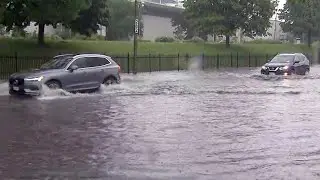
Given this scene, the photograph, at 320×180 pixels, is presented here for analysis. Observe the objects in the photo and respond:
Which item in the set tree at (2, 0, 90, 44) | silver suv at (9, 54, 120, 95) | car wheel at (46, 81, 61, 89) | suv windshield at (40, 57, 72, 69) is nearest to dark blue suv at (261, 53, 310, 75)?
tree at (2, 0, 90, 44)

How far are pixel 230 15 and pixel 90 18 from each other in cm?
2303

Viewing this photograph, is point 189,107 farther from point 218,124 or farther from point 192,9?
point 192,9

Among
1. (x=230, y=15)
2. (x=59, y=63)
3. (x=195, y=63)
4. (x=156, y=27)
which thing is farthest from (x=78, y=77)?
(x=156, y=27)

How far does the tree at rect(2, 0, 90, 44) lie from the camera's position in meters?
29.0

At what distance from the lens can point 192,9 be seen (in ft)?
188

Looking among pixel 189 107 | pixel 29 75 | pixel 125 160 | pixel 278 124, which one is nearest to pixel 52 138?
pixel 125 160

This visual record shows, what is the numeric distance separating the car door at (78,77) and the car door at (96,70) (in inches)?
8.5

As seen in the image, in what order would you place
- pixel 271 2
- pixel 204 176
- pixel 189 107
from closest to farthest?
pixel 204 176 → pixel 189 107 → pixel 271 2

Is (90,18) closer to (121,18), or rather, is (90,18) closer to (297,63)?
(297,63)

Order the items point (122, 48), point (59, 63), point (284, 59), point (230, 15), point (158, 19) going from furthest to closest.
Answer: point (158, 19)
point (230, 15)
point (122, 48)
point (284, 59)
point (59, 63)

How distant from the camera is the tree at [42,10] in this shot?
2903cm

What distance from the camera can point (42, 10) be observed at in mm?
29859

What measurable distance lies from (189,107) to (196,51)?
3677 centimetres

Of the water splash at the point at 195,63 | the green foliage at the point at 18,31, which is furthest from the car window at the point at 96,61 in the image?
the water splash at the point at 195,63
